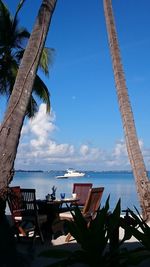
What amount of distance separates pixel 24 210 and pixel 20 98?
3.09 metres

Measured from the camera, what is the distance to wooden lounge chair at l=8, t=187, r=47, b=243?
8.53 metres

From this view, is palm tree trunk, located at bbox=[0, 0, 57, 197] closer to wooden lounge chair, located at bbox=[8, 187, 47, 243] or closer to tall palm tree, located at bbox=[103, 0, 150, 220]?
wooden lounge chair, located at bbox=[8, 187, 47, 243]

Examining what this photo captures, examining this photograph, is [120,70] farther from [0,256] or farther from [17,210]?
[0,256]

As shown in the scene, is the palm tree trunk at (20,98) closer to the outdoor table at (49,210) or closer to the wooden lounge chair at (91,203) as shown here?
the wooden lounge chair at (91,203)

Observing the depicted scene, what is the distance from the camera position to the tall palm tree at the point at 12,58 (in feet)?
62.7

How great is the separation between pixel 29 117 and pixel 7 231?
1461cm

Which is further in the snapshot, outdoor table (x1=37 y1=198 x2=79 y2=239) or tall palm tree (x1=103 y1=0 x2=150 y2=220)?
tall palm tree (x1=103 y1=0 x2=150 y2=220)

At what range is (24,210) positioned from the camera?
8664 millimetres

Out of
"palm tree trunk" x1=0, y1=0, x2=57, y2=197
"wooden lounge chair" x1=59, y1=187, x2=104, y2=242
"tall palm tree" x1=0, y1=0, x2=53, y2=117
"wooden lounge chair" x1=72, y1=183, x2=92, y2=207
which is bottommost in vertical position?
"wooden lounge chair" x1=59, y1=187, x2=104, y2=242

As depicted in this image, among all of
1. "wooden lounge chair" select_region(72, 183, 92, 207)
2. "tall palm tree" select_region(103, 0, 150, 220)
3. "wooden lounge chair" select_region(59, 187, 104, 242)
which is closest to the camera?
"wooden lounge chair" select_region(59, 187, 104, 242)

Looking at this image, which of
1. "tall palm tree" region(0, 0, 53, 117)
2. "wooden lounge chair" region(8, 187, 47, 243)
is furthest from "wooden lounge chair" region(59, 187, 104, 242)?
"tall palm tree" region(0, 0, 53, 117)

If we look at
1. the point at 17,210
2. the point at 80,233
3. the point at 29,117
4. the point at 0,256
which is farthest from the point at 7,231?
the point at 29,117

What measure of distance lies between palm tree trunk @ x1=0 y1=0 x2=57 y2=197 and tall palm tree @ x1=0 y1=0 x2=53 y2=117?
11749mm

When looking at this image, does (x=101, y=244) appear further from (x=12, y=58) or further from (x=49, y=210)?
(x=12, y=58)
